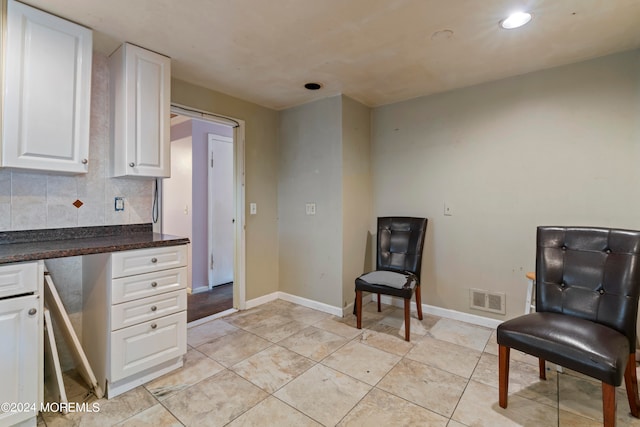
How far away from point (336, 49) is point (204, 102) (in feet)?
4.62

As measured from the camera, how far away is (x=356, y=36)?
1976mm

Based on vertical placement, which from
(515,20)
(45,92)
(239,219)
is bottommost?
(239,219)

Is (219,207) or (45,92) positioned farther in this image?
(219,207)

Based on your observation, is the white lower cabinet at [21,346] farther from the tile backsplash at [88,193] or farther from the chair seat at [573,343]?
the chair seat at [573,343]

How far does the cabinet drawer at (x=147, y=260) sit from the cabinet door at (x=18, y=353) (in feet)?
1.25

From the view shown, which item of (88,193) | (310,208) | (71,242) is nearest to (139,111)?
(88,193)

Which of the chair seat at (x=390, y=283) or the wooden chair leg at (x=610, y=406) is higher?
the chair seat at (x=390, y=283)

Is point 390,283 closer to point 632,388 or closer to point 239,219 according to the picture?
point 632,388

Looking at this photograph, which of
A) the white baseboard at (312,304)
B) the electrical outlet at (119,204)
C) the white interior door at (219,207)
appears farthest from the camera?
the white interior door at (219,207)

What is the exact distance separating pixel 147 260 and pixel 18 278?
58 cm

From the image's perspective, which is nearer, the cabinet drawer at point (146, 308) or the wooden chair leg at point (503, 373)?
the wooden chair leg at point (503, 373)

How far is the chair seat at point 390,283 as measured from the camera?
2477 millimetres

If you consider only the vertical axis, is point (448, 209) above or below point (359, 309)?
above

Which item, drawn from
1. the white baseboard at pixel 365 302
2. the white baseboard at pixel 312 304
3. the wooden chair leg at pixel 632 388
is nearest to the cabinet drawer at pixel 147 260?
the white baseboard at pixel 365 302
